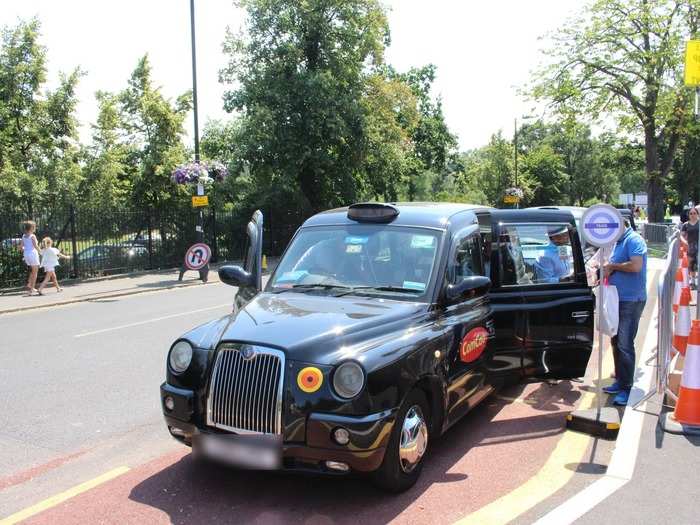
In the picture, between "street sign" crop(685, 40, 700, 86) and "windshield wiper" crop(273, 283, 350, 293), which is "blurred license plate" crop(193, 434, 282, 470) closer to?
"windshield wiper" crop(273, 283, 350, 293)

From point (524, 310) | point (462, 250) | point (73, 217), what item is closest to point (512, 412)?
point (524, 310)

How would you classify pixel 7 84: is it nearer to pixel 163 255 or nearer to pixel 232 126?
pixel 163 255

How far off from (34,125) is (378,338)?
19.4 m

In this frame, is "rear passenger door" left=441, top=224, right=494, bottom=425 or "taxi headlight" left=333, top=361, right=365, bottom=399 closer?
"taxi headlight" left=333, top=361, right=365, bottom=399

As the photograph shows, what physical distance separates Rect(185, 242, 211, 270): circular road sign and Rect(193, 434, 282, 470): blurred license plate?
15078mm


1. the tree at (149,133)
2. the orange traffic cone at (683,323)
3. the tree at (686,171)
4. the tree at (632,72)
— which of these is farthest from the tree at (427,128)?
the orange traffic cone at (683,323)

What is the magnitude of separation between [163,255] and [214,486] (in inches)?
773

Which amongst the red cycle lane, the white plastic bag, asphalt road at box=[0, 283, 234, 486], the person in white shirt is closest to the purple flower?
the person in white shirt

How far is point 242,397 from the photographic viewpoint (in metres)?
3.72

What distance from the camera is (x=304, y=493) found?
13.1 feet

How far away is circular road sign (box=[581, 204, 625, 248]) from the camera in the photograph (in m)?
5.29

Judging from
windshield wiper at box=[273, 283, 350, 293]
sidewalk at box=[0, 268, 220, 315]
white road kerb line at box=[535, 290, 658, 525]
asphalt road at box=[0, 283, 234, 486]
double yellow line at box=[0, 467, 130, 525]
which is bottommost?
sidewalk at box=[0, 268, 220, 315]

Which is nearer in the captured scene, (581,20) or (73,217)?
(73,217)

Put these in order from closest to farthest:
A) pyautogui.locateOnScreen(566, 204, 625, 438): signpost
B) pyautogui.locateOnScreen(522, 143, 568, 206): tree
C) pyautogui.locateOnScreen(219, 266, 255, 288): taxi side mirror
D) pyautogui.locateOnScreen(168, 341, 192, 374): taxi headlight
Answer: pyautogui.locateOnScreen(168, 341, 192, 374): taxi headlight → pyautogui.locateOnScreen(566, 204, 625, 438): signpost → pyautogui.locateOnScreen(219, 266, 255, 288): taxi side mirror → pyautogui.locateOnScreen(522, 143, 568, 206): tree
